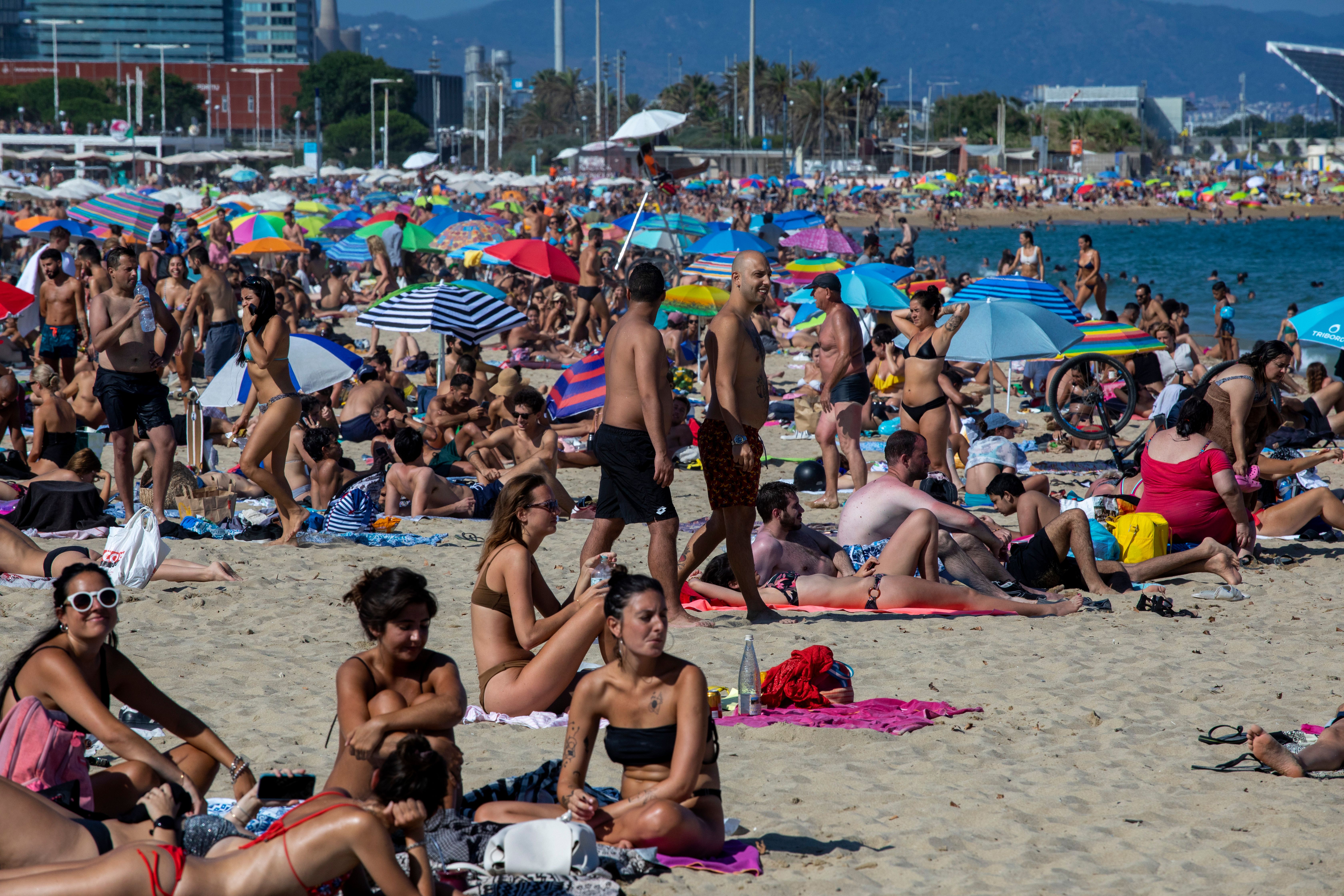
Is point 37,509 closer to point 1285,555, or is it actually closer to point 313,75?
point 1285,555

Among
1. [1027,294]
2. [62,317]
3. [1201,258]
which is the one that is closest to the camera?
[62,317]

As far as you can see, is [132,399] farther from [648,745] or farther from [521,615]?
[648,745]

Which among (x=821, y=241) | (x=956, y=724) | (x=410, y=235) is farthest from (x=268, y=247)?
(x=956, y=724)

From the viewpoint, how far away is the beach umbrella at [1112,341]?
10016mm

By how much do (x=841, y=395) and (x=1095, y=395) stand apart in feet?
8.86

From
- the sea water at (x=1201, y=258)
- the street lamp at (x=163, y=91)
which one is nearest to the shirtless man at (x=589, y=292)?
the sea water at (x=1201, y=258)

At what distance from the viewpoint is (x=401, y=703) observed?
3.36m

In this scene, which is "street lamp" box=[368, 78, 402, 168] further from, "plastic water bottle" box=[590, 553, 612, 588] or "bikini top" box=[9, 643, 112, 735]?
"bikini top" box=[9, 643, 112, 735]

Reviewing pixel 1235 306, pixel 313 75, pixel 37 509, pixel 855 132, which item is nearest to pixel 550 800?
pixel 37 509

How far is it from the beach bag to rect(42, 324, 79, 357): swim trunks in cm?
542

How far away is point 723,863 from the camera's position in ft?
11.2

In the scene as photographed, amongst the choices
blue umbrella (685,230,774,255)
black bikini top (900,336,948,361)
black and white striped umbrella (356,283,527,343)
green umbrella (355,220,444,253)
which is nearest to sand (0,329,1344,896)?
black bikini top (900,336,948,361)

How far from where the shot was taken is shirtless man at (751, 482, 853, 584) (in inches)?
245

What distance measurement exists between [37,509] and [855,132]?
86500 mm
